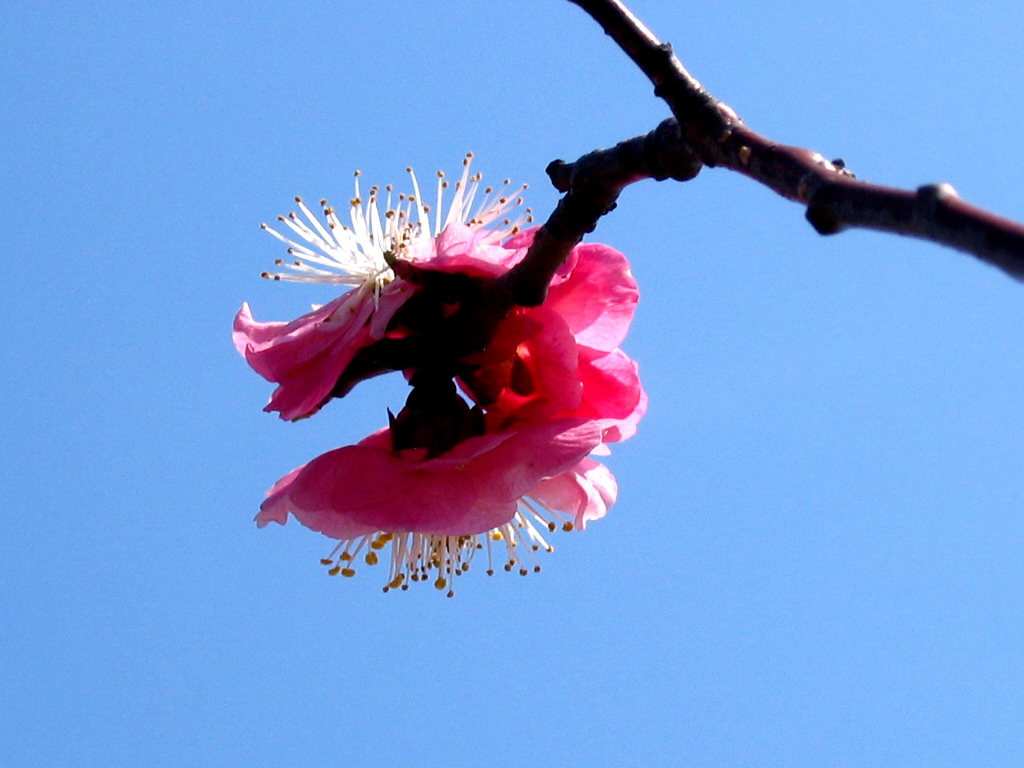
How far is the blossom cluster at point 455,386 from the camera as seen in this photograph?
4.93 ft

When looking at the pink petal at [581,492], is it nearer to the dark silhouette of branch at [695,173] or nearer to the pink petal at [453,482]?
the pink petal at [453,482]

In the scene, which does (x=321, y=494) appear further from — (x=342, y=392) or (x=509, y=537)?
(x=509, y=537)

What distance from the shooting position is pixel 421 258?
5.32ft

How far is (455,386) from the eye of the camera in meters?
1.64

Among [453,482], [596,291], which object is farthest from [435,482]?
[596,291]

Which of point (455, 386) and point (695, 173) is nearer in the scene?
point (695, 173)

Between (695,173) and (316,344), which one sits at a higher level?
(316,344)

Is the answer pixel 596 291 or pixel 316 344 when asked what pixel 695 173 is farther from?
pixel 316 344

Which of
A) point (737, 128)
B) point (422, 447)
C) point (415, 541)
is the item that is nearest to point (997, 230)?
point (737, 128)

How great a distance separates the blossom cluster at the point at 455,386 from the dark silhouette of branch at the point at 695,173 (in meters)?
0.17

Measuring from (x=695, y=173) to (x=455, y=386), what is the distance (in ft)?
1.83

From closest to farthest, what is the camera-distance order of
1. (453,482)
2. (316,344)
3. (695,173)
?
1. (695,173)
2. (453,482)
3. (316,344)

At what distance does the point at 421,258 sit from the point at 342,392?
0.21 metres

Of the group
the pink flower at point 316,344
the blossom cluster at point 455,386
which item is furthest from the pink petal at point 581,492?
the pink flower at point 316,344
